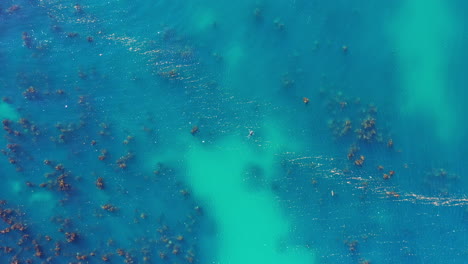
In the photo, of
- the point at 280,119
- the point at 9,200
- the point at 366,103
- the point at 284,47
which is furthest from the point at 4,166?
the point at 366,103

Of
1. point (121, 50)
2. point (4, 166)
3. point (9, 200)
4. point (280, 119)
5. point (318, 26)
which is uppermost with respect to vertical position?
point (318, 26)

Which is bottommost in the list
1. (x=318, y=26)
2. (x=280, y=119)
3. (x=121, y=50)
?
(x=280, y=119)

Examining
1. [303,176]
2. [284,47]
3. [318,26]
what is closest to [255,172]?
Answer: [303,176]

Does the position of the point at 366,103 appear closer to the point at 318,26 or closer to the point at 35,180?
the point at 318,26

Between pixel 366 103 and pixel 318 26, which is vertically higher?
pixel 318 26

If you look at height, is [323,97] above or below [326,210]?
above

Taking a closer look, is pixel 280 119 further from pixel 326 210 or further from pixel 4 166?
pixel 4 166
